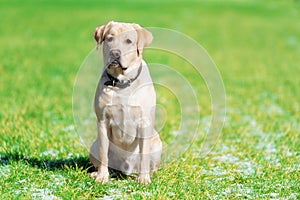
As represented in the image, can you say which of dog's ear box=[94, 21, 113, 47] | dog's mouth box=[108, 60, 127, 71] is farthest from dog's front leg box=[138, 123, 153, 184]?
dog's ear box=[94, 21, 113, 47]

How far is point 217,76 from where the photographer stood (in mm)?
15297

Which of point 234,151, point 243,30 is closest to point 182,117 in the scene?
point 234,151

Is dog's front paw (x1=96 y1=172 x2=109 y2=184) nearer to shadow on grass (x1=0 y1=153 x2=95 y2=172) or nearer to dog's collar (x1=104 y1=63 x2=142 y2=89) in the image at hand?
shadow on grass (x1=0 y1=153 x2=95 y2=172)

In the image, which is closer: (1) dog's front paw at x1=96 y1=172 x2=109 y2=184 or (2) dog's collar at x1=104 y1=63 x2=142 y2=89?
(2) dog's collar at x1=104 y1=63 x2=142 y2=89

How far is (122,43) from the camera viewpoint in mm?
5641

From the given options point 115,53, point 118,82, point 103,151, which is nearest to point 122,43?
point 115,53

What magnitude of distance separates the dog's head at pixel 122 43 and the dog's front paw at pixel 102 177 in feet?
3.58

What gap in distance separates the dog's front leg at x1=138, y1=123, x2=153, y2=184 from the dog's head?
0.68 meters

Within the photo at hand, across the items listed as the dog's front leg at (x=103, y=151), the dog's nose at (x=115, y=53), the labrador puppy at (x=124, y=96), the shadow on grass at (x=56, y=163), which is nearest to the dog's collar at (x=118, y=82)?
the labrador puppy at (x=124, y=96)

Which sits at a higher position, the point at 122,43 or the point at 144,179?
the point at 122,43

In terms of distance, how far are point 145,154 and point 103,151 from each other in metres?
0.43

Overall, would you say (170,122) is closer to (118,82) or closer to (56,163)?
(56,163)

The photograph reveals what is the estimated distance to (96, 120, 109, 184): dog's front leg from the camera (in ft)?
19.0

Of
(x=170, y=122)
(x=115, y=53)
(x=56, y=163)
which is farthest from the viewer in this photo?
(x=170, y=122)
